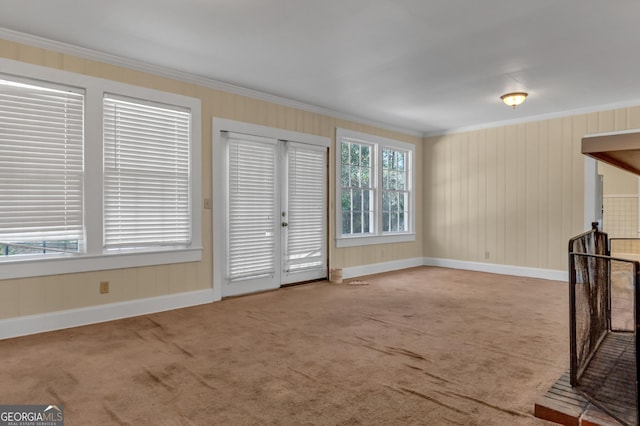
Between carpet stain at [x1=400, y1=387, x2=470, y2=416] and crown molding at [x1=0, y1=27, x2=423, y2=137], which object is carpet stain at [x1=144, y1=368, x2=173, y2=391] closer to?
carpet stain at [x1=400, y1=387, x2=470, y2=416]

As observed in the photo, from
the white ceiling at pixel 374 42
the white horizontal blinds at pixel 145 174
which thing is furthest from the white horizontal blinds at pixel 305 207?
the white horizontal blinds at pixel 145 174

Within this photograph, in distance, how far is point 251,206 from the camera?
527 centimetres

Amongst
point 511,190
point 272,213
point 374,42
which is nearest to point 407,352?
point 374,42

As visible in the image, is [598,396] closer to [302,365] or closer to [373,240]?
[302,365]

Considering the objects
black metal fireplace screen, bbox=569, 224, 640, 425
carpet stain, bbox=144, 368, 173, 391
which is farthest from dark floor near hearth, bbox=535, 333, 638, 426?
carpet stain, bbox=144, 368, 173, 391

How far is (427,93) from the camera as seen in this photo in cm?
529

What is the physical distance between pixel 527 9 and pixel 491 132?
4.29m

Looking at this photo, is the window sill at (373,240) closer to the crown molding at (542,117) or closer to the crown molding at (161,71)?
the crown molding at (161,71)

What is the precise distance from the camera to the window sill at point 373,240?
6.47 metres

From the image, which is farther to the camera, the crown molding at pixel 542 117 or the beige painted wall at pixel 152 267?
the crown molding at pixel 542 117

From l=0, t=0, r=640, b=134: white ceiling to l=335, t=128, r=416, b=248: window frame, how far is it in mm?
1276

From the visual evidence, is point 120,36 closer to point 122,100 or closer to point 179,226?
point 122,100

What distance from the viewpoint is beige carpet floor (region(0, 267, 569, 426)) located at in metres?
2.18

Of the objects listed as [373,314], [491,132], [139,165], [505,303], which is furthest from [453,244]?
[139,165]
